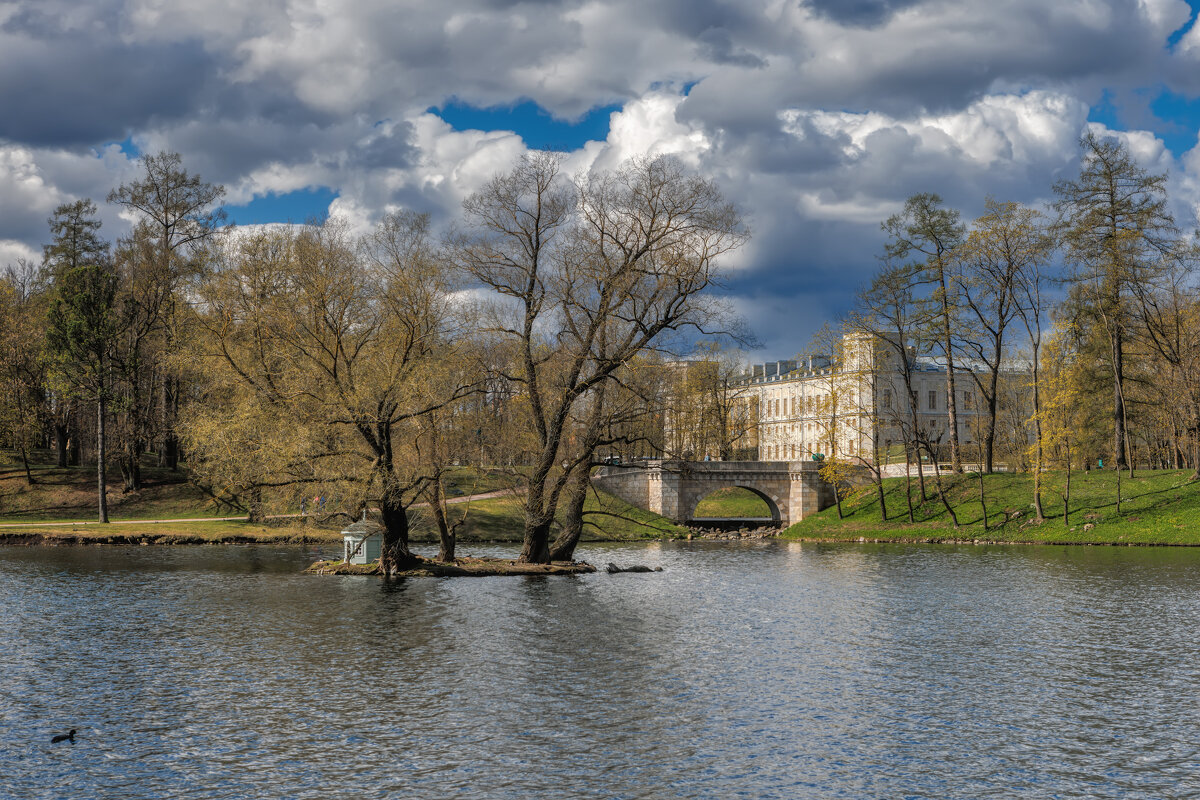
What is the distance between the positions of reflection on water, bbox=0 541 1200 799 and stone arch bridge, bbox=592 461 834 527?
38.3 metres

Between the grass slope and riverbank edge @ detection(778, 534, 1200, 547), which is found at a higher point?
the grass slope

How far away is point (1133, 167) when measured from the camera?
58.7 m

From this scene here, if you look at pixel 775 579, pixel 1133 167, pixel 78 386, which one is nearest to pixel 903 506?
pixel 1133 167

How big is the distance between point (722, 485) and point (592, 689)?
56532 millimetres

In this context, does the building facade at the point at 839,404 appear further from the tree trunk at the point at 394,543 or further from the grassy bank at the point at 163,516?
the tree trunk at the point at 394,543

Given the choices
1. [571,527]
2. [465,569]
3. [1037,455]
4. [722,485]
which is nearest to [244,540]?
[465,569]

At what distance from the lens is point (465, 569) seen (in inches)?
1521

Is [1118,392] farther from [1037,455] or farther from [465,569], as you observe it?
[465,569]

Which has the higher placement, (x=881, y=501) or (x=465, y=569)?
(x=881, y=501)

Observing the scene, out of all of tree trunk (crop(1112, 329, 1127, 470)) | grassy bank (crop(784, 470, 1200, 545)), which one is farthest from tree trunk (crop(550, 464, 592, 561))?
tree trunk (crop(1112, 329, 1127, 470))

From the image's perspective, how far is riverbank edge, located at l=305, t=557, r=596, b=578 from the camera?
38656mm

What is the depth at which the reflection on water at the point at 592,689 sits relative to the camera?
581 inches

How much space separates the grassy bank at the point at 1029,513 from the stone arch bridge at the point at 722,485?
137 inches

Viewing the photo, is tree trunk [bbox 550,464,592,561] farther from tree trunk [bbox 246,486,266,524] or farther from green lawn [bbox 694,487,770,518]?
green lawn [bbox 694,487,770,518]
